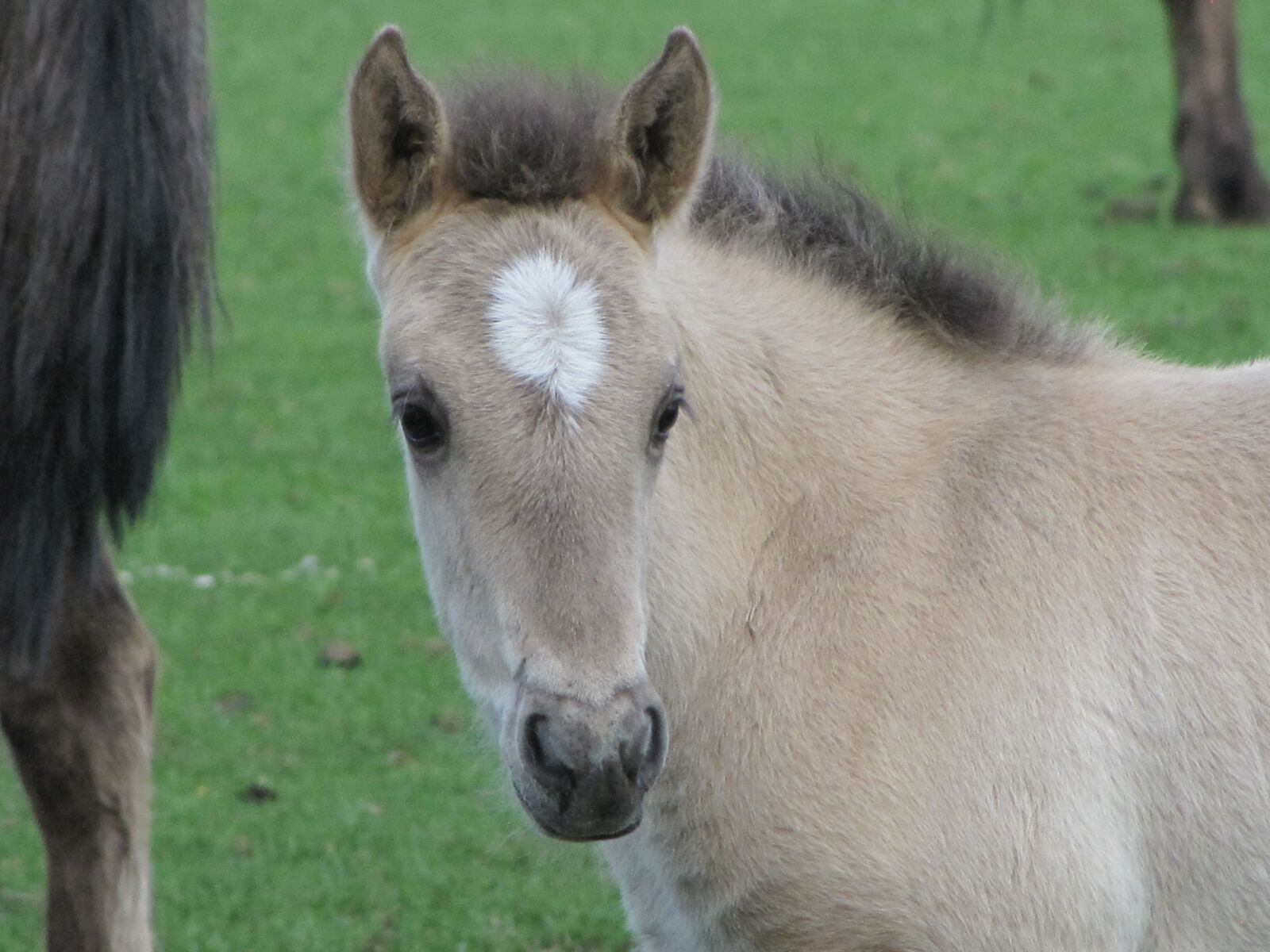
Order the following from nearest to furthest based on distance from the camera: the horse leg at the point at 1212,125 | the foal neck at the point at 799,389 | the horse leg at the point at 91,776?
1. the foal neck at the point at 799,389
2. the horse leg at the point at 91,776
3. the horse leg at the point at 1212,125

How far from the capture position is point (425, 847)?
527 centimetres

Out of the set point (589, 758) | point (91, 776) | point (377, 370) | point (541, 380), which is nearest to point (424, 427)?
point (541, 380)

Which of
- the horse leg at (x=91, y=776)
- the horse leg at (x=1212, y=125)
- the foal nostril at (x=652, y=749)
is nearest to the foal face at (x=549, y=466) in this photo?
the foal nostril at (x=652, y=749)

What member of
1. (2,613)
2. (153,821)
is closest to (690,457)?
(2,613)

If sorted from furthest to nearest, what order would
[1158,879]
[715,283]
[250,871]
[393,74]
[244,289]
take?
[244,289]
[250,871]
[715,283]
[1158,879]
[393,74]

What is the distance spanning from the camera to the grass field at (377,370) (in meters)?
5.00

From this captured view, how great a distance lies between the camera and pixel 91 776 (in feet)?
13.7

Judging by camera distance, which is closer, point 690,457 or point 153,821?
point 690,457

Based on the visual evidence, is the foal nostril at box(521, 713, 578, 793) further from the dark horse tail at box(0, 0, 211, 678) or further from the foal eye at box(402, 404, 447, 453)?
the dark horse tail at box(0, 0, 211, 678)

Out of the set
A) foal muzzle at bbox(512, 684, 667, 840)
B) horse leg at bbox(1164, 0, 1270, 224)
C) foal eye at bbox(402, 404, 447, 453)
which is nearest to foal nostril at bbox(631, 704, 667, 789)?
foal muzzle at bbox(512, 684, 667, 840)

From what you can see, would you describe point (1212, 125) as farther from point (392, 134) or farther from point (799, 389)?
point (392, 134)

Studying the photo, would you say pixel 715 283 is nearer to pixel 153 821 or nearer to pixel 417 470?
pixel 417 470

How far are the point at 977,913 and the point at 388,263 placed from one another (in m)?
1.51

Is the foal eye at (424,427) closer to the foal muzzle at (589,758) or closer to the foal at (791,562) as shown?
the foal at (791,562)
